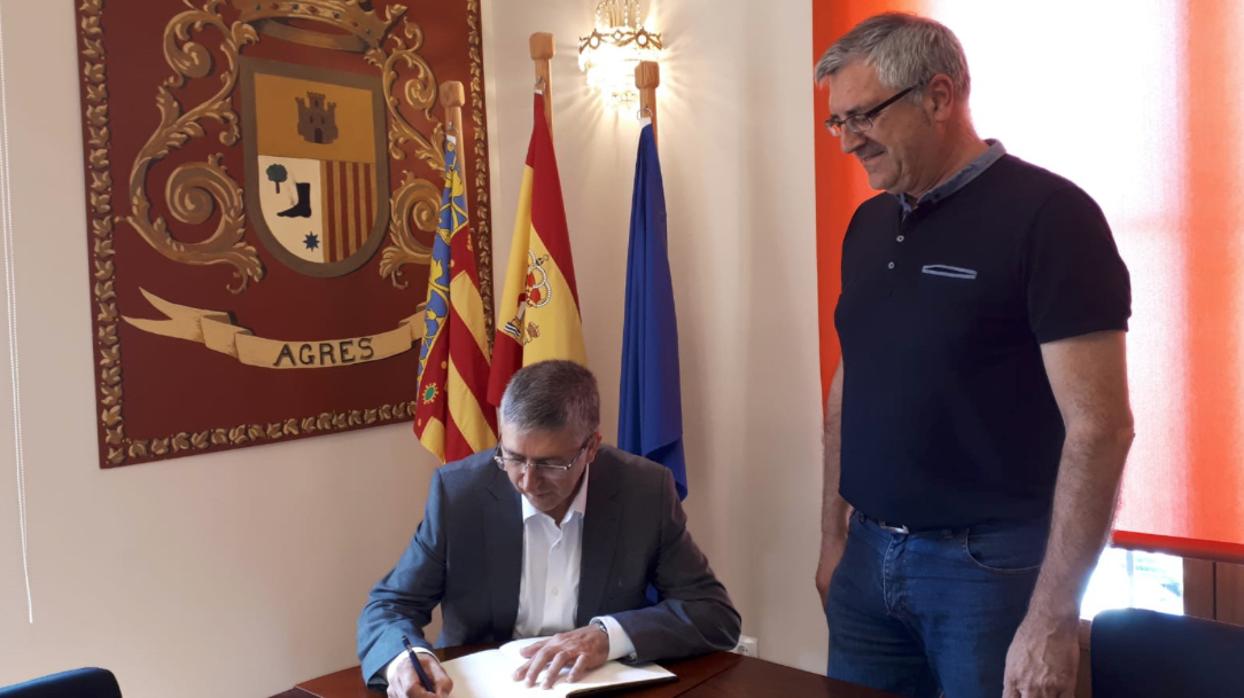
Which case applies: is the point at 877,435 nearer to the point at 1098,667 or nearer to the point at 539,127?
the point at 1098,667

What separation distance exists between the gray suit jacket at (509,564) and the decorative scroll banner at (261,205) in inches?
36.9

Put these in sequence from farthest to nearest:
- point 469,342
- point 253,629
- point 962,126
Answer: point 469,342 < point 253,629 < point 962,126

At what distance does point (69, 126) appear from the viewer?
2.21 meters

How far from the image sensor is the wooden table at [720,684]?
1.45 meters

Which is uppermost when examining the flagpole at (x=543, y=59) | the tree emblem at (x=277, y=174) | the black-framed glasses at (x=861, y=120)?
the flagpole at (x=543, y=59)

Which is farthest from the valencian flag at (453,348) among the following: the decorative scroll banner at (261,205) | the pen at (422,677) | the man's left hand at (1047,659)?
the man's left hand at (1047,659)

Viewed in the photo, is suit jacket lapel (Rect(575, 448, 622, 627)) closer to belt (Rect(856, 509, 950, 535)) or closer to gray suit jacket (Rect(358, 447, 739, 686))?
gray suit jacket (Rect(358, 447, 739, 686))

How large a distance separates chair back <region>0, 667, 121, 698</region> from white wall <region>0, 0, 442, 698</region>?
0.93m

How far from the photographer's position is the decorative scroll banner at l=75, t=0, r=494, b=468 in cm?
230

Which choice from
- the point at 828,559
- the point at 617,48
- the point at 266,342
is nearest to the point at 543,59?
the point at 617,48

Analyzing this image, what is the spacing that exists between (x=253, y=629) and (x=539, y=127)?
1.55m

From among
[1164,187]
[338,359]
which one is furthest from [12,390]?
[1164,187]

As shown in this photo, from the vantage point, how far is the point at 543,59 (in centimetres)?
276

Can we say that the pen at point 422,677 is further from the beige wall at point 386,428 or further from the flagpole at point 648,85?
the flagpole at point 648,85
